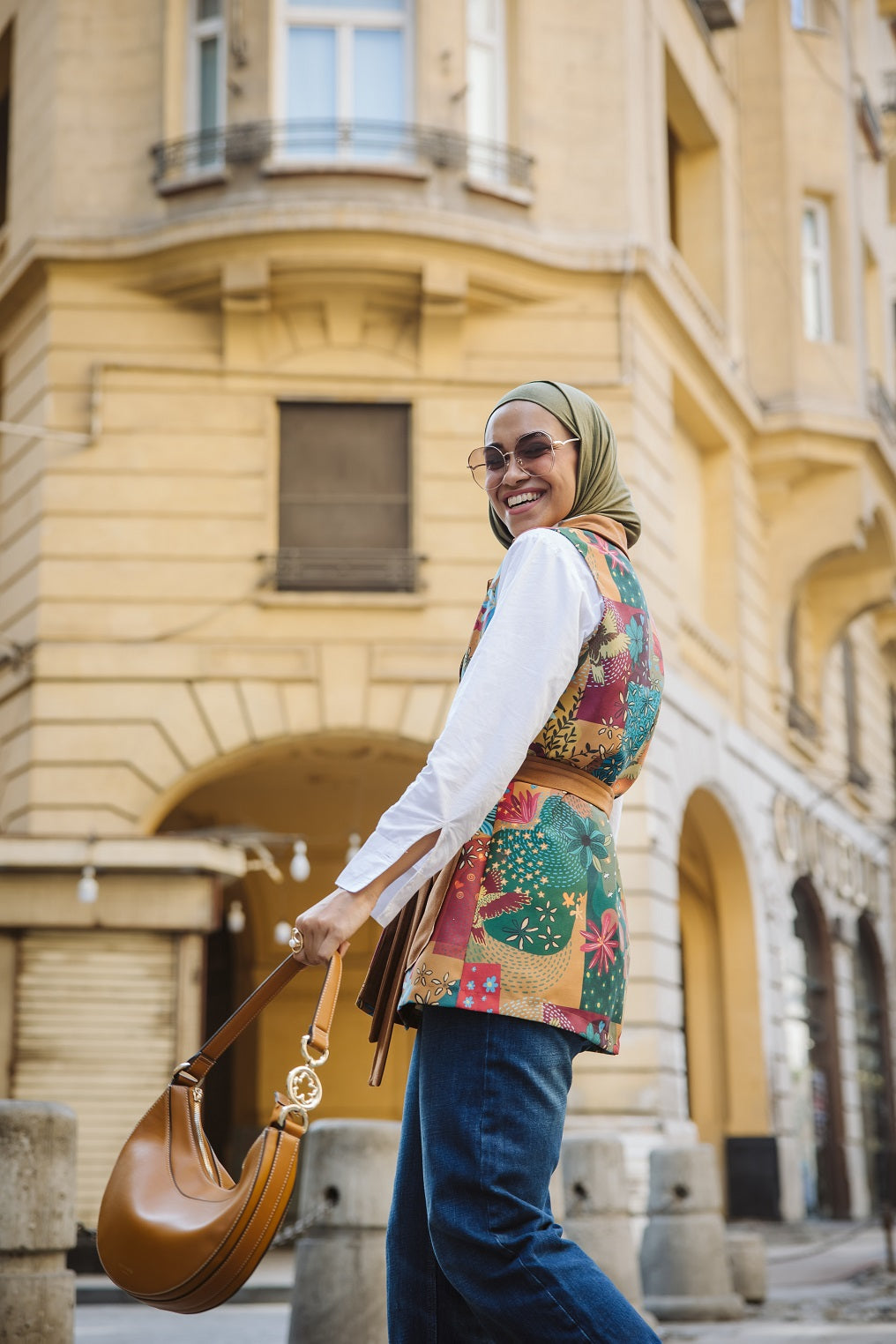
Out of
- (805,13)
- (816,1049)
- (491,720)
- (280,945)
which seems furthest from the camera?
(816,1049)

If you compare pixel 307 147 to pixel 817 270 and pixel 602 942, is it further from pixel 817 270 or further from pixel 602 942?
pixel 602 942

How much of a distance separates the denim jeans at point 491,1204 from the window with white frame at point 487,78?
530 inches

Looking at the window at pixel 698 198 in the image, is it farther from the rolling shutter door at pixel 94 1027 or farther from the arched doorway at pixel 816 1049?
the rolling shutter door at pixel 94 1027

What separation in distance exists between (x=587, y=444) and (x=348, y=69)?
12.9 meters

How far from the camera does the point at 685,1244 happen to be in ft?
30.1

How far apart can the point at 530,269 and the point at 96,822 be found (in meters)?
5.84

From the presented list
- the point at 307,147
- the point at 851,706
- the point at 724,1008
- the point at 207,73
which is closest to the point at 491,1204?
the point at 307,147

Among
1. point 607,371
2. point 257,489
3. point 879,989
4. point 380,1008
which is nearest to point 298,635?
point 257,489

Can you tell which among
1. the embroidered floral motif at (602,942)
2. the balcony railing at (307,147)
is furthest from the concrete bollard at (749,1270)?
the balcony railing at (307,147)

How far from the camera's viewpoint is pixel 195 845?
14.2m

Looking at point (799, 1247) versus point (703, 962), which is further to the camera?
point (703, 962)

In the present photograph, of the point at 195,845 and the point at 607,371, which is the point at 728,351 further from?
the point at 195,845

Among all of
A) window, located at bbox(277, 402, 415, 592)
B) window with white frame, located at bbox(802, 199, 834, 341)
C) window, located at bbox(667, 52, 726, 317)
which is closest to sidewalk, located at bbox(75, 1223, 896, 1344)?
window, located at bbox(277, 402, 415, 592)

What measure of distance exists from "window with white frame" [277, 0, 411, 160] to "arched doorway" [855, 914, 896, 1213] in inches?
548
